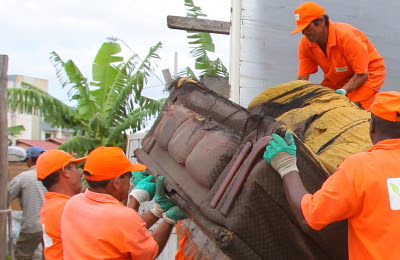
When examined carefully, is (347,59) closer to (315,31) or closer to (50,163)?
(315,31)

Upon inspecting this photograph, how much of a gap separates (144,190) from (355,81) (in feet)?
6.71

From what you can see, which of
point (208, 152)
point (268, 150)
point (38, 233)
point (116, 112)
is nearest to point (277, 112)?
point (208, 152)

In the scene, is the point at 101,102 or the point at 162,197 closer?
the point at 162,197

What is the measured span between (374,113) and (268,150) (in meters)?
0.44

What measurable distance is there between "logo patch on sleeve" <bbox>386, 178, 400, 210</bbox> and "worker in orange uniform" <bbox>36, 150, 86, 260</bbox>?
79.0 inches

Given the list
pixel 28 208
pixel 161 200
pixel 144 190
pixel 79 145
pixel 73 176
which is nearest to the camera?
pixel 161 200

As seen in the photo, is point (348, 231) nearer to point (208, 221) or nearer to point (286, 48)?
point (208, 221)

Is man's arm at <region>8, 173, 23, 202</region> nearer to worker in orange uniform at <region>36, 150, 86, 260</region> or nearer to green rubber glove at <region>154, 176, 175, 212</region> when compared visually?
worker in orange uniform at <region>36, 150, 86, 260</region>

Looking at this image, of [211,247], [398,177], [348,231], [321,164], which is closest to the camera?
[398,177]

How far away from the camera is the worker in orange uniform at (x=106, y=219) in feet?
8.67

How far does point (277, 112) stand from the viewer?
324 cm

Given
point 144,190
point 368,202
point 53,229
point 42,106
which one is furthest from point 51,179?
point 42,106

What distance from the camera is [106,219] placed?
104 inches

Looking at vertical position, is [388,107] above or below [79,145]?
above
